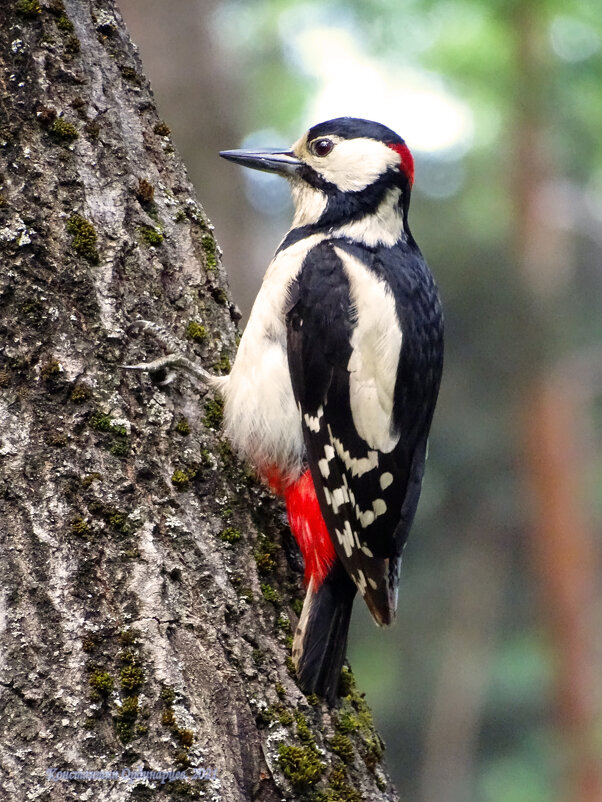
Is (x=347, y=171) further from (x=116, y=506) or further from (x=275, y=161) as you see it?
(x=116, y=506)

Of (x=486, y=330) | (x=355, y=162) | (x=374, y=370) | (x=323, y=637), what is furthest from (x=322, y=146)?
(x=486, y=330)

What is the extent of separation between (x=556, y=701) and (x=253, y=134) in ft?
12.8

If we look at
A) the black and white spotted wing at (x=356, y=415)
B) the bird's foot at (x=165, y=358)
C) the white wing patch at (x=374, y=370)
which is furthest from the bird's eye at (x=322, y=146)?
the bird's foot at (x=165, y=358)

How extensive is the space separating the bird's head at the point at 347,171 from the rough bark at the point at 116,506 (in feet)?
1.80

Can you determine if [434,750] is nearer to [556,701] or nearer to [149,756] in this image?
[556,701]

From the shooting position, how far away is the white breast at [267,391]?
2.19m

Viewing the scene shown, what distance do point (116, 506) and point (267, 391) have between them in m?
0.61

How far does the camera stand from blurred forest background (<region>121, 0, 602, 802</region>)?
5.07 metres

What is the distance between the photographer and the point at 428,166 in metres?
5.40

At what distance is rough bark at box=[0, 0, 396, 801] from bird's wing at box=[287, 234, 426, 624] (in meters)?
0.21

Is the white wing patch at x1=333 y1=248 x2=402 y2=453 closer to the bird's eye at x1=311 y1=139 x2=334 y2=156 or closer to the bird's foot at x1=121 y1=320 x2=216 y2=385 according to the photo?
the bird's foot at x1=121 y1=320 x2=216 y2=385

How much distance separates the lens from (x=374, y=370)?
7.62 ft

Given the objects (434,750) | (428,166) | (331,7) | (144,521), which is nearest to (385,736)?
(434,750)

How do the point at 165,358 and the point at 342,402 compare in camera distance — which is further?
the point at 342,402
